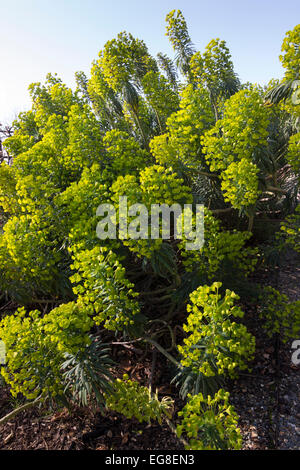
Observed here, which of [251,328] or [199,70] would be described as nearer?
→ [251,328]

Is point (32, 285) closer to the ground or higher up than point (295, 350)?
higher up

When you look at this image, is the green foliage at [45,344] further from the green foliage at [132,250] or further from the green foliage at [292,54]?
the green foliage at [292,54]

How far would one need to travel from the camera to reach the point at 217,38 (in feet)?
15.8

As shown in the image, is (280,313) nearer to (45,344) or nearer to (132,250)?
(132,250)

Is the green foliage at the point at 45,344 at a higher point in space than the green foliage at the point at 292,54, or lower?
lower

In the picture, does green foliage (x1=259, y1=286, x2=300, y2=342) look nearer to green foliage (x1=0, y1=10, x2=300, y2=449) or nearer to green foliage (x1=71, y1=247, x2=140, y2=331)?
green foliage (x1=0, y1=10, x2=300, y2=449)

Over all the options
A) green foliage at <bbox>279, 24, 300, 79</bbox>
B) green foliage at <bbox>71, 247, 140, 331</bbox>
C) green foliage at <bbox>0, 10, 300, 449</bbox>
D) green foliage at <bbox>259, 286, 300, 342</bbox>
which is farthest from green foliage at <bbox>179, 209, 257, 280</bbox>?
green foliage at <bbox>279, 24, 300, 79</bbox>

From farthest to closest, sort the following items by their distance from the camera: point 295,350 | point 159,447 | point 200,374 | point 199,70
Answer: point 199,70 → point 295,350 → point 159,447 → point 200,374

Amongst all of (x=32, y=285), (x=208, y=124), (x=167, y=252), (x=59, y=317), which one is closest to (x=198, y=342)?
(x=167, y=252)

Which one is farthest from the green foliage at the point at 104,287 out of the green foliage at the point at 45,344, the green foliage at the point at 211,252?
the green foliage at the point at 211,252

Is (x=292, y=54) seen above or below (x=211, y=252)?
above

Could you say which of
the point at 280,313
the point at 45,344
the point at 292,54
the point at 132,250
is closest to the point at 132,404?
the point at 45,344
